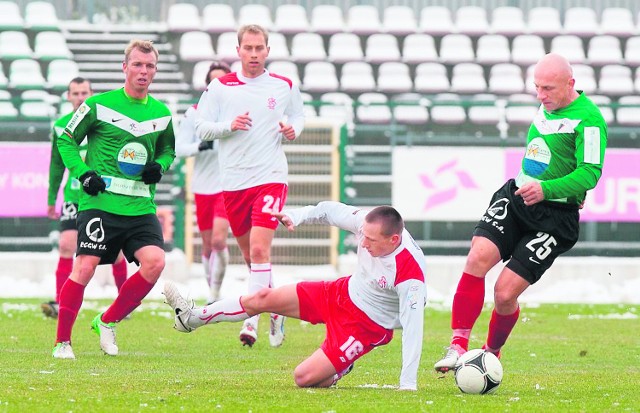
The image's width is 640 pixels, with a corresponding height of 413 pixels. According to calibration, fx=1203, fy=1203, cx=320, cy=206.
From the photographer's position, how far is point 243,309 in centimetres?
775

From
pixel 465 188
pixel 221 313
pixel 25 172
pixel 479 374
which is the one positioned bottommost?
pixel 465 188

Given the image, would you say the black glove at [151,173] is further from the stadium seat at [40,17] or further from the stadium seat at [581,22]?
the stadium seat at [581,22]

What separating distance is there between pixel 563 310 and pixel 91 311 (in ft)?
19.8

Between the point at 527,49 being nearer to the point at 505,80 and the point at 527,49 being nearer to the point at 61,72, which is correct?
the point at 505,80

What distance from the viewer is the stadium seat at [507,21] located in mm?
25203

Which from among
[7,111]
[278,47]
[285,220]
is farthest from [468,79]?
[285,220]

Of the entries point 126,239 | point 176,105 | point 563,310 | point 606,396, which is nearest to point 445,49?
point 176,105

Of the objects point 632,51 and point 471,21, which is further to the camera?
point 471,21

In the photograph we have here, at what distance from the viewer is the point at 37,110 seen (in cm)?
1869

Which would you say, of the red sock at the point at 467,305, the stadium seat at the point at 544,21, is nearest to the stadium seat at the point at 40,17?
the stadium seat at the point at 544,21

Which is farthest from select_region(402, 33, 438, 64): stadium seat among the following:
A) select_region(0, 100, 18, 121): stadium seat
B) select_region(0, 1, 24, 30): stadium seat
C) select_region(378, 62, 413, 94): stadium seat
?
select_region(0, 100, 18, 121): stadium seat

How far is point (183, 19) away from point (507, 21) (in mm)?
6806

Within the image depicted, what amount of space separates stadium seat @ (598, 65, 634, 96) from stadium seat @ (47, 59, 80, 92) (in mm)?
10269

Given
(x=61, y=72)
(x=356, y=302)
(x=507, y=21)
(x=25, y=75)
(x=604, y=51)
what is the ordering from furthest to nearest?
(x=507, y=21) < (x=604, y=51) < (x=61, y=72) < (x=25, y=75) < (x=356, y=302)
